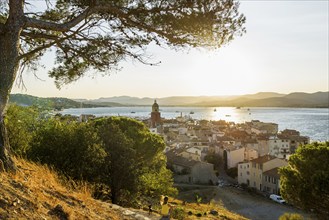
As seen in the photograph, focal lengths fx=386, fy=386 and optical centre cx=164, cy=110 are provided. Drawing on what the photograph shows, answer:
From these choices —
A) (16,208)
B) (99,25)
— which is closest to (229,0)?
(99,25)

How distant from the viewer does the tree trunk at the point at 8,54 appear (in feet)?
26.1

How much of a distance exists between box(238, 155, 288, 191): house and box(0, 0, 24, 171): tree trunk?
155 ft

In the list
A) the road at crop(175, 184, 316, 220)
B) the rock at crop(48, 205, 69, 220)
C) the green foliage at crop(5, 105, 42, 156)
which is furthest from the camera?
the road at crop(175, 184, 316, 220)

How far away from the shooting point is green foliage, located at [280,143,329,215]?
1873 centimetres

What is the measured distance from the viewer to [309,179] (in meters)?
19.4

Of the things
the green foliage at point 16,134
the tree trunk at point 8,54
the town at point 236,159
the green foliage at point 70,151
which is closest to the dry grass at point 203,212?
the green foliage at point 70,151

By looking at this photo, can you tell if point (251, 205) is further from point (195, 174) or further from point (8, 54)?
point (8, 54)

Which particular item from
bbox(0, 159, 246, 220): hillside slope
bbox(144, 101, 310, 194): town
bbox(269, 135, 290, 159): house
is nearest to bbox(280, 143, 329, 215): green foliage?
bbox(0, 159, 246, 220): hillside slope

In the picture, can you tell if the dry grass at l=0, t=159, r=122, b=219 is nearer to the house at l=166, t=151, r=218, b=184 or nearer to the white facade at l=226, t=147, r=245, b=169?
the house at l=166, t=151, r=218, b=184

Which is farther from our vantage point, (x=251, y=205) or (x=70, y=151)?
(x=251, y=205)

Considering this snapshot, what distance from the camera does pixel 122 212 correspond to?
27.6 feet

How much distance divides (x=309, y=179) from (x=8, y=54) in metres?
16.1

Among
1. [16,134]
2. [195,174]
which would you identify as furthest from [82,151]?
[195,174]

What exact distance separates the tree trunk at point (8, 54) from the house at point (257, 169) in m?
47.3
